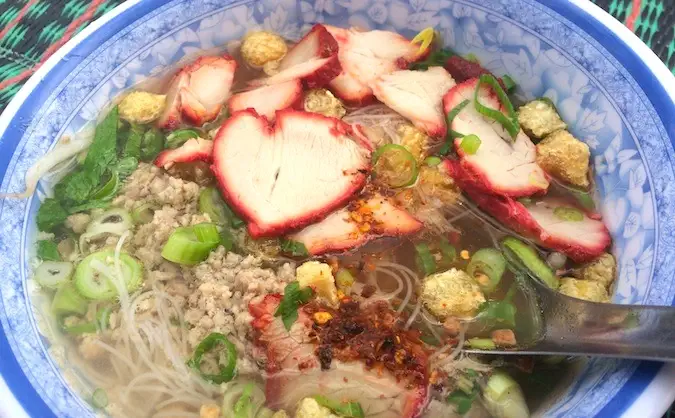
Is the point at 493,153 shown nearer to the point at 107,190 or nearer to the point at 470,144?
the point at 470,144

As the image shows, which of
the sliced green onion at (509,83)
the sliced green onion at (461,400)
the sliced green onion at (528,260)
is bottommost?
the sliced green onion at (461,400)

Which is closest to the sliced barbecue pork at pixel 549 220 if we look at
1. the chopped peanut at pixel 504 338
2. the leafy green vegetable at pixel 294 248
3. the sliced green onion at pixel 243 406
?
the chopped peanut at pixel 504 338

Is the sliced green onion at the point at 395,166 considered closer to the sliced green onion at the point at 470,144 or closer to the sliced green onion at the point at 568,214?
the sliced green onion at the point at 470,144

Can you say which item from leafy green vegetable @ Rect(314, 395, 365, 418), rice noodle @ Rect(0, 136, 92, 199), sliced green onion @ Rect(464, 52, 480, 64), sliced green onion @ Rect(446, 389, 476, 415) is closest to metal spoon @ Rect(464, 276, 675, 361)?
sliced green onion @ Rect(446, 389, 476, 415)

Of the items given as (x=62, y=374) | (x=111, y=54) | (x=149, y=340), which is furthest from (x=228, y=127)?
(x=62, y=374)

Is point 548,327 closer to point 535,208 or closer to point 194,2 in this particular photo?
point 535,208
